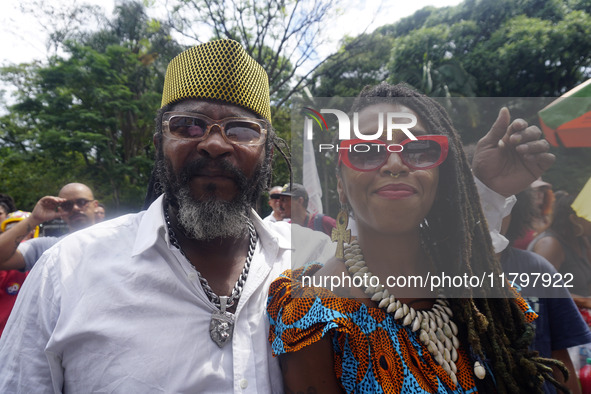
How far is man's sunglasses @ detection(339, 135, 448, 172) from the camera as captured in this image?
124 centimetres

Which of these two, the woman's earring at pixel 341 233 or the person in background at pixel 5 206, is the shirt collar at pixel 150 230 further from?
the person in background at pixel 5 206

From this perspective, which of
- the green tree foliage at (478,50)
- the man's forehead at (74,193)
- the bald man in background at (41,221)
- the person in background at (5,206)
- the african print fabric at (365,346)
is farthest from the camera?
the green tree foliage at (478,50)

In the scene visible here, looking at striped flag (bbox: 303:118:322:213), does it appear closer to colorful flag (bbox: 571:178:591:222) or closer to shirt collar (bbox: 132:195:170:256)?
shirt collar (bbox: 132:195:170:256)

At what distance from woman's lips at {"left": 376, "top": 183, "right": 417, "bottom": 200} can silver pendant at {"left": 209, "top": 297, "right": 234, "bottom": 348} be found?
74cm

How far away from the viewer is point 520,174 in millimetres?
1312

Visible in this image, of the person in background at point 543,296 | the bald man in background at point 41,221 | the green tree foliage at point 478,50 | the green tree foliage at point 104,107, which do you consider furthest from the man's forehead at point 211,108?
the green tree foliage at point 104,107

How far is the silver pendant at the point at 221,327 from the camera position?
1391mm

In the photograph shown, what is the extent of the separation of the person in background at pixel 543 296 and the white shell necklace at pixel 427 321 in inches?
12.3

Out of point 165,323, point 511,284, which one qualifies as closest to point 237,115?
point 165,323

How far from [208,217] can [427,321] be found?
941 mm

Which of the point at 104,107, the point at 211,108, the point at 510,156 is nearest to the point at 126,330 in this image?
the point at 211,108

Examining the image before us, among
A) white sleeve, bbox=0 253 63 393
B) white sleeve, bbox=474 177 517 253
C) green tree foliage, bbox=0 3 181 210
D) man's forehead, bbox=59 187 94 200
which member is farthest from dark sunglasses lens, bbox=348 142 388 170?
green tree foliage, bbox=0 3 181 210

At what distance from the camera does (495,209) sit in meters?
1.34

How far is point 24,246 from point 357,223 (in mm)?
3423
